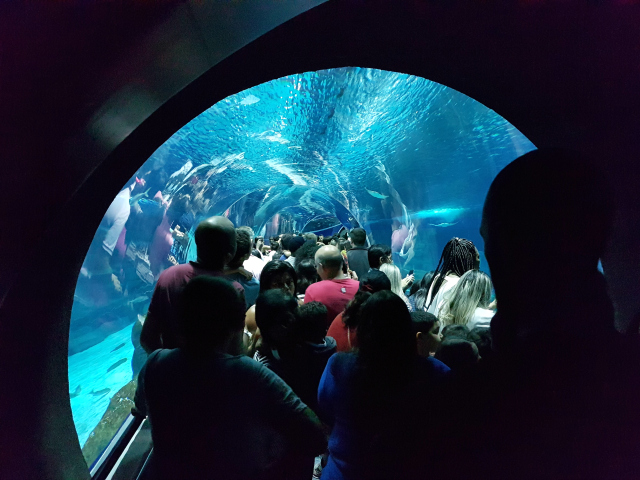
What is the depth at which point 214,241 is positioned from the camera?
2.01 metres

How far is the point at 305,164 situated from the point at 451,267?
733cm

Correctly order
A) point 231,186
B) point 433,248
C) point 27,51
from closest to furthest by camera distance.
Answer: point 27,51, point 433,248, point 231,186

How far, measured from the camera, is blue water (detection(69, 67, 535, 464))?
4461mm

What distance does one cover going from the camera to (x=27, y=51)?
0.73m

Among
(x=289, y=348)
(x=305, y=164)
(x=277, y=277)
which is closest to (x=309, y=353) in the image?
(x=289, y=348)

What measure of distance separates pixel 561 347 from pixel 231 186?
30.2ft

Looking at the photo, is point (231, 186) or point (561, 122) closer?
point (561, 122)

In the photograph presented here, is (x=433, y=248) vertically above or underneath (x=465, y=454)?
underneath

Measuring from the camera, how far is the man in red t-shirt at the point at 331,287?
8.33 feet

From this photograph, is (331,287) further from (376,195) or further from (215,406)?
(376,195)

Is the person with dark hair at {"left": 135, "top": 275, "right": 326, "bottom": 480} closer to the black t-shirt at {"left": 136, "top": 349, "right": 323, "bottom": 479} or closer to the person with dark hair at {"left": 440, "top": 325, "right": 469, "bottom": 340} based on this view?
the black t-shirt at {"left": 136, "top": 349, "right": 323, "bottom": 479}

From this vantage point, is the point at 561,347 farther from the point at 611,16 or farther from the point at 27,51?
the point at 27,51

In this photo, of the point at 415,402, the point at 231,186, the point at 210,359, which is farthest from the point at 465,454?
the point at 231,186

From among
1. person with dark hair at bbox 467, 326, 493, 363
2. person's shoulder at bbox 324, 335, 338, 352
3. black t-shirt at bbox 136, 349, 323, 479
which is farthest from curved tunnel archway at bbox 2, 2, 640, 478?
person's shoulder at bbox 324, 335, 338, 352
